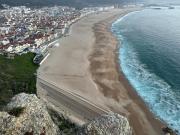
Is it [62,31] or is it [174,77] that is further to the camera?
[62,31]

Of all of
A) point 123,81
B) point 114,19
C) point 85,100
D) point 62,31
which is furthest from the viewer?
point 114,19

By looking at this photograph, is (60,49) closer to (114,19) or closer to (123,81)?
(123,81)

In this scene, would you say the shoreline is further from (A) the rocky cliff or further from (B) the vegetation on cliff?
(A) the rocky cliff

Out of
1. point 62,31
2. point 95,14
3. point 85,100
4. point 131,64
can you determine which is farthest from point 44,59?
point 95,14

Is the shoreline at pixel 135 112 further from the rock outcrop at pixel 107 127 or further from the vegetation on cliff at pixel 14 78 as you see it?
the rock outcrop at pixel 107 127

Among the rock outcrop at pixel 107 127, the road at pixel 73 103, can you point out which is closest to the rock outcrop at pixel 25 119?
the rock outcrop at pixel 107 127

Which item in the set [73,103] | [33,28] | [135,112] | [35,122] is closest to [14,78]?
[73,103]

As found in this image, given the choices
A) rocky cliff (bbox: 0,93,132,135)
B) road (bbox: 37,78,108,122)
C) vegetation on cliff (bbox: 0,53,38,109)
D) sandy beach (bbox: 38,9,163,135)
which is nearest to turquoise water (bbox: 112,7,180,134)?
sandy beach (bbox: 38,9,163,135)
